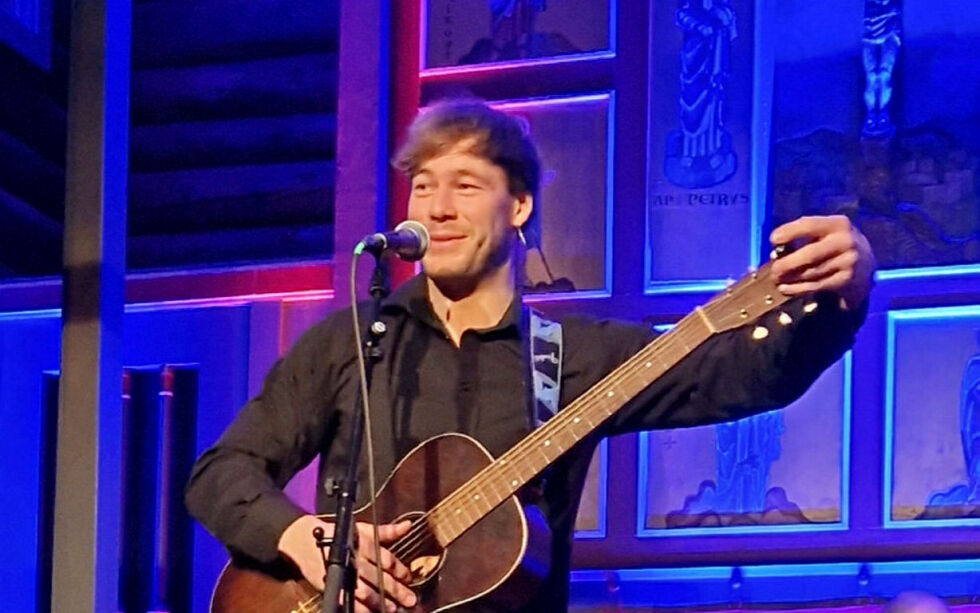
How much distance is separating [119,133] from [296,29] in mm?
1802

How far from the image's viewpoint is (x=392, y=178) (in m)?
5.02

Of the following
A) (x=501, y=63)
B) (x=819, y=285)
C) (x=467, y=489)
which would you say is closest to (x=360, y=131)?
(x=501, y=63)

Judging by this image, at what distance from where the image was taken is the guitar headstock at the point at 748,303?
2.82m

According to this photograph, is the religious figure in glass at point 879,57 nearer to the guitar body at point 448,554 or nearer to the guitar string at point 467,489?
the guitar string at point 467,489

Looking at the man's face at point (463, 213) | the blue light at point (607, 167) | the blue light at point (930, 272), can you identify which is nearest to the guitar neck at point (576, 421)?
the man's face at point (463, 213)

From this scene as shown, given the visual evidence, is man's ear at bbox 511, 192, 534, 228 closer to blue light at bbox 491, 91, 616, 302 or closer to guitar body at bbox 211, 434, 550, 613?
guitar body at bbox 211, 434, 550, 613

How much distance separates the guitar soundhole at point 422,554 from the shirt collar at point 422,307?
0.51m

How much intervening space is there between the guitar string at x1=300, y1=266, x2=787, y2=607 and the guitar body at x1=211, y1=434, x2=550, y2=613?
0.06 ft

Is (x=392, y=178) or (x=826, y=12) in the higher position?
(x=826, y=12)

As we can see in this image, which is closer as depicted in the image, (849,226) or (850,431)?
(849,226)

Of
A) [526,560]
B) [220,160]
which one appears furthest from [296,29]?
[526,560]

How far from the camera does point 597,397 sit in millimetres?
3004

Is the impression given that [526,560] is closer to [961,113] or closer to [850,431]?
[850,431]

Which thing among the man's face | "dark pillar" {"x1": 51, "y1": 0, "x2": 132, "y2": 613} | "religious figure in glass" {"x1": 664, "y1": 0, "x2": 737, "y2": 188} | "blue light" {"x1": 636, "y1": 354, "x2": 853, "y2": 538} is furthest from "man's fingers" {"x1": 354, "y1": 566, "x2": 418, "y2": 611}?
"religious figure in glass" {"x1": 664, "y1": 0, "x2": 737, "y2": 188}
